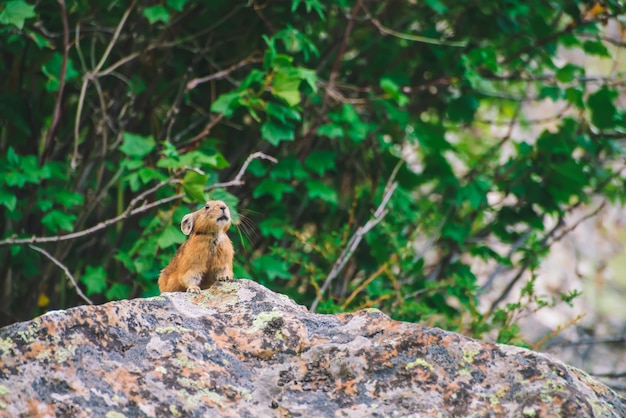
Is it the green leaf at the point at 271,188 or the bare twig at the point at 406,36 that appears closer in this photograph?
the green leaf at the point at 271,188

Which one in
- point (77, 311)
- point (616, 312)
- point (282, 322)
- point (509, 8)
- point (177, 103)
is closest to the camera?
point (77, 311)

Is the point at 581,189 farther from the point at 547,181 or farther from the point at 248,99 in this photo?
the point at 248,99

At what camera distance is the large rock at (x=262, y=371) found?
2.64 metres

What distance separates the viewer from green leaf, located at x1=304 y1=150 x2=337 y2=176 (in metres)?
6.38

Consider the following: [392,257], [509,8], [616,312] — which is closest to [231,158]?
[392,257]

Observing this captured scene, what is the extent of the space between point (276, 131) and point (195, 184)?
2.75 ft

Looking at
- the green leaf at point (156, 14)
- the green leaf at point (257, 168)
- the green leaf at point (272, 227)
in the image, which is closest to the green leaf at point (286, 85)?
the green leaf at point (257, 168)

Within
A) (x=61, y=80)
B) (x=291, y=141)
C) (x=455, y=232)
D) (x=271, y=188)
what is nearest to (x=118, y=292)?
(x=271, y=188)

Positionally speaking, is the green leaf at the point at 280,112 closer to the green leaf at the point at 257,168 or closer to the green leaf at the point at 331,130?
the green leaf at the point at 331,130

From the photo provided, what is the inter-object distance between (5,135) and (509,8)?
4.08 meters

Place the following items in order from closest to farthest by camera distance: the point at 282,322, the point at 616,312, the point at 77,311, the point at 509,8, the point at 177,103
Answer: the point at 77,311 < the point at 282,322 < the point at 177,103 < the point at 509,8 < the point at 616,312

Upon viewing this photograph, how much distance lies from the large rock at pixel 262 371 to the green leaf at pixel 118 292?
2648 mm

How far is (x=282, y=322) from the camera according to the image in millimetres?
3162

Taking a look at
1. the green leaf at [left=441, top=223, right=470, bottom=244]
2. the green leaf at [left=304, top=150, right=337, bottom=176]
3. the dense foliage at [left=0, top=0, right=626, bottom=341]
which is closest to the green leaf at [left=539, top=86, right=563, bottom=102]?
the dense foliage at [left=0, top=0, right=626, bottom=341]
